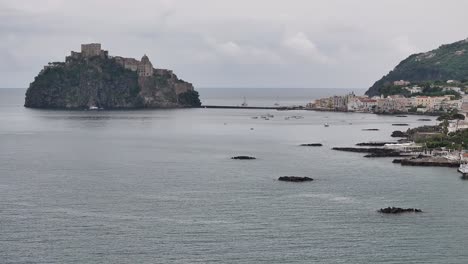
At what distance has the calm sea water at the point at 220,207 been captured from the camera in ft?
145

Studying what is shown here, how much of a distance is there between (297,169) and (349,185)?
11983mm

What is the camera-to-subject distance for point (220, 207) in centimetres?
5603

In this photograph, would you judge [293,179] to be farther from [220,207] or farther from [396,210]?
[396,210]

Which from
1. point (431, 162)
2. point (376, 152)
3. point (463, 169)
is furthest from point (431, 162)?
point (376, 152)

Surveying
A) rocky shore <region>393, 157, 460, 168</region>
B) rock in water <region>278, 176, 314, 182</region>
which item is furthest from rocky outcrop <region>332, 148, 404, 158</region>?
rock in water <region>278, 176, 314, 182</region>

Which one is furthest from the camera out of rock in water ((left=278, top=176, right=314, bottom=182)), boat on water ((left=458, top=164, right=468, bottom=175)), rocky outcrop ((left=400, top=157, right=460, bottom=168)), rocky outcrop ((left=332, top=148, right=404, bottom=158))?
rocky outcrop ((left=332, top=148, right=404, bottom=158))

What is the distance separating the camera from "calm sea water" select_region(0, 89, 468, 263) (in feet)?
145

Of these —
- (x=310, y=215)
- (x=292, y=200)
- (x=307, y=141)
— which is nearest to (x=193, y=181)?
(x=292, y=200)

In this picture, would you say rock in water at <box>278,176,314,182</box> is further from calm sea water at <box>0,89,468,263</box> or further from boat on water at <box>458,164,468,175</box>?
boat on water at <box>458,164,468,175</box>

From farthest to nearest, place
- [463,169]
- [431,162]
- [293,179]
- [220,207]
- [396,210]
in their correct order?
[431,162], [463,169], [293,179], [220,207], [396,210]

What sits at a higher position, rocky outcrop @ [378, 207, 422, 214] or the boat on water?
the boat on water

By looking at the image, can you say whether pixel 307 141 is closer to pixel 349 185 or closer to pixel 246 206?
pixel 349 185

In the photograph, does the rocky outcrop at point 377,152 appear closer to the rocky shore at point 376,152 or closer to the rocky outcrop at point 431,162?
the rocky shore at point 376,152

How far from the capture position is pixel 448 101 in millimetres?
191250
